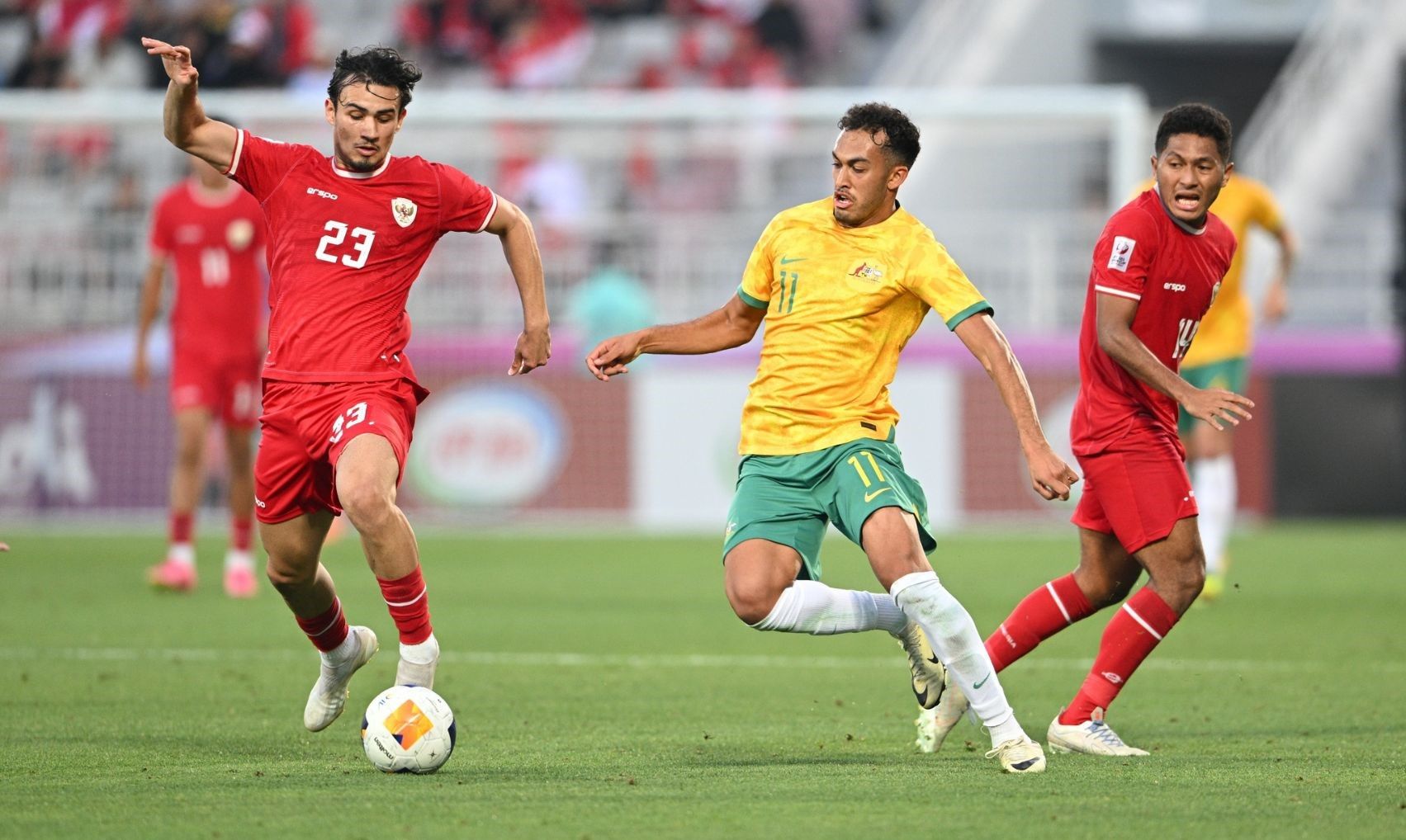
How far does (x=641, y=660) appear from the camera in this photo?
27.7 feet

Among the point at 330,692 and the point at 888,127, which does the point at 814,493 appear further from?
the point at 330,692

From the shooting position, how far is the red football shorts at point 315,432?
6.05 metres

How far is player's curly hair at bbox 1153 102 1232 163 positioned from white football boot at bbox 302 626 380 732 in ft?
9.73

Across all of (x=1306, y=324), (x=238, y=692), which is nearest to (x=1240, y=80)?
(x=1306, y=324)

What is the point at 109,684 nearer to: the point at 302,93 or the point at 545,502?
the point at 545,502

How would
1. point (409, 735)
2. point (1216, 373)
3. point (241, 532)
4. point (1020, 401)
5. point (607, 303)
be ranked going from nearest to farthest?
point (409, 735) → point (1020, 401) → point (1216, 373) → point (241, 532) → point (607, 303)

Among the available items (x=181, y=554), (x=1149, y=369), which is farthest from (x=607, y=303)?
(x=1149, y=369)

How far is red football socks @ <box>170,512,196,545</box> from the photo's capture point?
36.5 feet

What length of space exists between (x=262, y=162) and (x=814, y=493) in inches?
77.7

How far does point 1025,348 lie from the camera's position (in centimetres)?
1658

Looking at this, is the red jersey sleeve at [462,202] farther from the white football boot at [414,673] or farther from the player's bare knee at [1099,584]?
the player's bare knee at [1099,584]

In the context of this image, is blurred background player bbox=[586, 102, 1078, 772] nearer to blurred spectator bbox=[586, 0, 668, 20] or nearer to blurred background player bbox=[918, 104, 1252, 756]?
blurred background player bbox=[918, 104, 1252, 756]

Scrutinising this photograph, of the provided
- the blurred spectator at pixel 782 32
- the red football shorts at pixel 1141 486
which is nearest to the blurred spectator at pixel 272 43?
the blurred spectator at pixel 782 32

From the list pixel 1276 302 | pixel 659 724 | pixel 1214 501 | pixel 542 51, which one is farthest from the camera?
pixel 542 51
